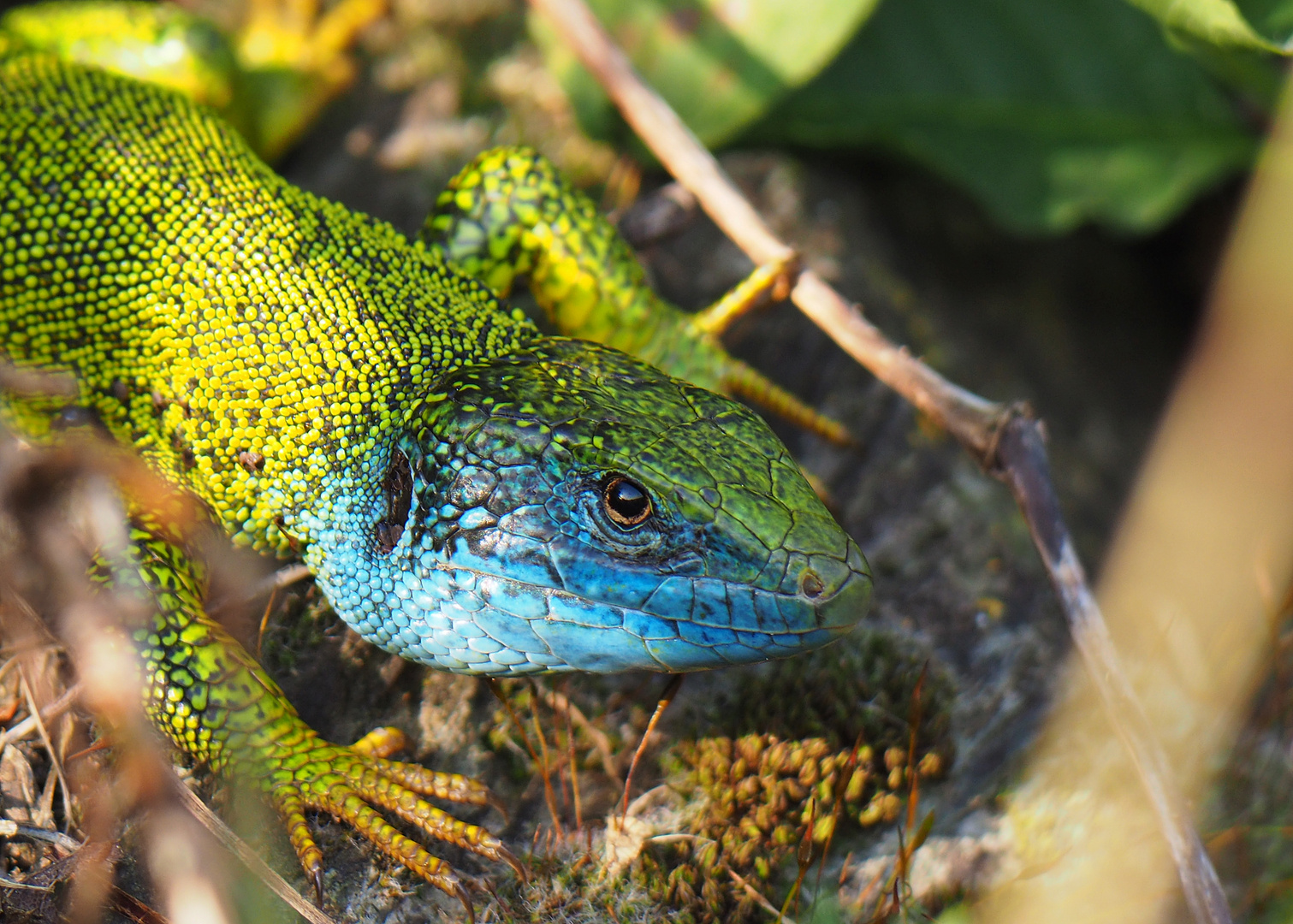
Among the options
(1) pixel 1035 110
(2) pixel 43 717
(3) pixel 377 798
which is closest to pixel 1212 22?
(1) pixel 1035 110

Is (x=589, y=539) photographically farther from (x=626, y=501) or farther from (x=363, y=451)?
(x=363, y=451)

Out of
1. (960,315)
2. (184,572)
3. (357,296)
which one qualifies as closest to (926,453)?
(960,315)

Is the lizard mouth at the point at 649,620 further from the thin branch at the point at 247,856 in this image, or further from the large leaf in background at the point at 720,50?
the large leaf in background at the point at 720,50

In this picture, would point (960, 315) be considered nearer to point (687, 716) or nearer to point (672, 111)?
point (672, 111)

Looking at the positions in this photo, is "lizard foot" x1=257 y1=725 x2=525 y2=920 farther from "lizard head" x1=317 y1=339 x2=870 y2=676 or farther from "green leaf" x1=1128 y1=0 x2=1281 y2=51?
"green leaf" x1=1128 y1=0 x2=1281 y2=51

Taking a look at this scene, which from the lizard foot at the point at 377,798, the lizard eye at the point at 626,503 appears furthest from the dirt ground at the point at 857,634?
the lizard eye at the point at 626,503

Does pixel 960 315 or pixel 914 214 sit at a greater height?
pixel 914 214
